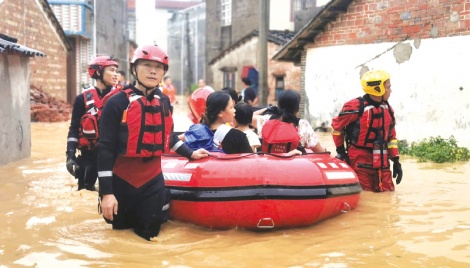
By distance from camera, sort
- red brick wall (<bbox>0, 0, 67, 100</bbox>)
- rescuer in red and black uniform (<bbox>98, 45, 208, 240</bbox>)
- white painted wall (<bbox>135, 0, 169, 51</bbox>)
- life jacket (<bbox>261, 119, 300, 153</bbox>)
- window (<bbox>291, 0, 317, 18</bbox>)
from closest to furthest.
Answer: rescuer in red and black uniform (<bbox>98, 45, 208, 240</bbox>) < life jacket (<bbox>261, 119, 300, 153</bbox>) < red brick wall (<bbox>0, 0, 67, 100</bbox>) < window (<bbox>291, 0, 317, 18</bbox>) < white painted wall (<bbox>135, 0, 169, 51</bbox>)

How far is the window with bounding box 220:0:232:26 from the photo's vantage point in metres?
33.2

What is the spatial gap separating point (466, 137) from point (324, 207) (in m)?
6.95

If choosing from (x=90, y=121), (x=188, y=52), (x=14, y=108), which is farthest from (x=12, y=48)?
(x=188, y=52)

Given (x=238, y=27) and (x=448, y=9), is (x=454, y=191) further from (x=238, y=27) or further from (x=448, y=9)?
(x=238, y=27)

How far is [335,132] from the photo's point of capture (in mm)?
6777

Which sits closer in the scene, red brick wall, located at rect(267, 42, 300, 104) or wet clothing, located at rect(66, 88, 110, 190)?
wet clothing, located at rect(66, 88, 110, 190)

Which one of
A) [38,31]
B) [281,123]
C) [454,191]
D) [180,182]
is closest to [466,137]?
[454,191]

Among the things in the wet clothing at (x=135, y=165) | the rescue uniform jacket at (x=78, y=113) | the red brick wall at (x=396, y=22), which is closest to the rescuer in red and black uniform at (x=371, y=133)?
the wet clothing at (x=135, y=165)

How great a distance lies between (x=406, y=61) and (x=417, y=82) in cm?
60

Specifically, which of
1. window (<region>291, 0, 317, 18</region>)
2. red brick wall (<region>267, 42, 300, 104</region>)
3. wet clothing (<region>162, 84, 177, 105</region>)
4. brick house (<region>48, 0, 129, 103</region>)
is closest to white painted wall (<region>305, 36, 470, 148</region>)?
wet clothing (<region>162, 84, 177, 105</region>)

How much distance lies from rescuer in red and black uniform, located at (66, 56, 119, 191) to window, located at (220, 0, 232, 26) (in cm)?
2752

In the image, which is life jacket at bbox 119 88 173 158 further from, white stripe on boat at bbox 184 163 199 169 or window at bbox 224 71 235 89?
window at bbox 224 71 235 89

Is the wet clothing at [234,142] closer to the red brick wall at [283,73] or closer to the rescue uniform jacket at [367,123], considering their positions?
the rescue uniform jacket at [367,123]

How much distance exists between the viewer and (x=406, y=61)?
1257cm
